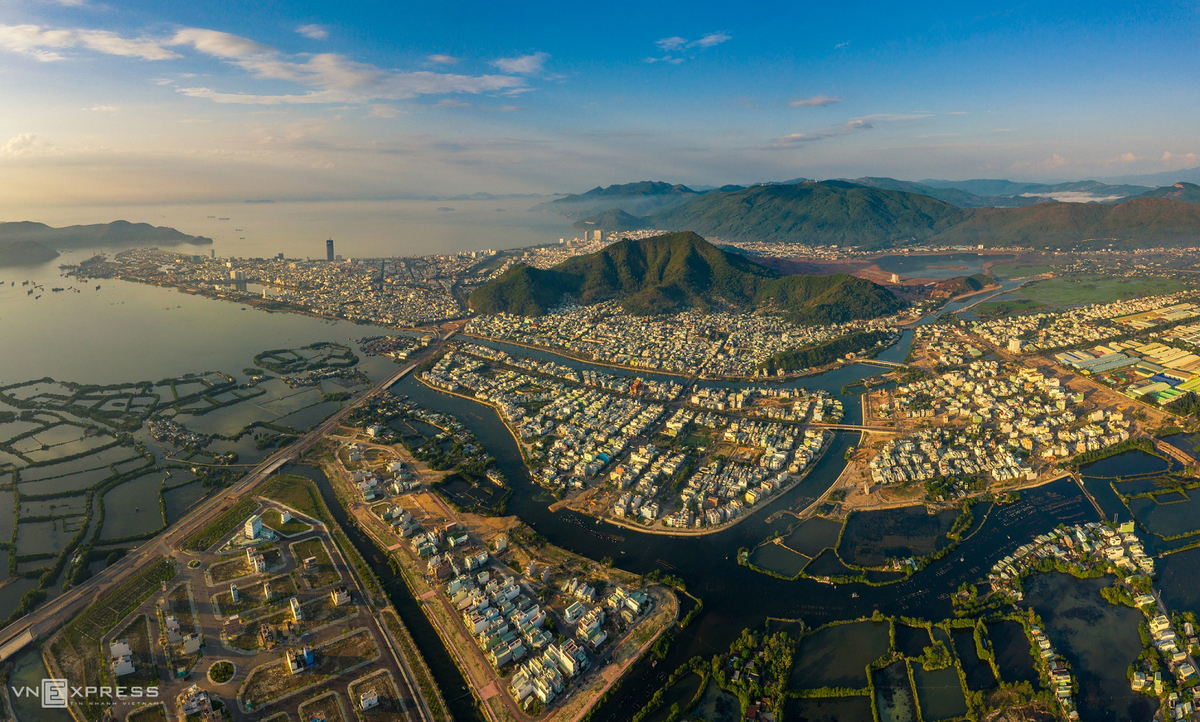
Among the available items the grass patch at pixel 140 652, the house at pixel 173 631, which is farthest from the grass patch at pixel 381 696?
the house at pixel 173 631

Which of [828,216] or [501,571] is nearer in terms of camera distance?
[501,571]

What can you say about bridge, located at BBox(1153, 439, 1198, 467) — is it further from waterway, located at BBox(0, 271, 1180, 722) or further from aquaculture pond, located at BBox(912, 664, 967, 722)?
aquaculture pond, located at BBox(912, 664, 967, 722)

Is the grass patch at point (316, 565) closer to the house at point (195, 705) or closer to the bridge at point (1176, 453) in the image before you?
the house at point (195, 705)

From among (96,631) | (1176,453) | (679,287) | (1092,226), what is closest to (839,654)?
(96,631)

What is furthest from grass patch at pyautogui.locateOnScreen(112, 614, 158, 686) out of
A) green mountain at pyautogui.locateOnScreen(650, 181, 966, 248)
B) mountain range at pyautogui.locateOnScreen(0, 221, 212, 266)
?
green mountain at pyautogui.locateOnScreen(650, 181, 966, 248)

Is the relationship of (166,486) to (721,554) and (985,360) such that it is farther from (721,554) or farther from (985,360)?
(985,360)

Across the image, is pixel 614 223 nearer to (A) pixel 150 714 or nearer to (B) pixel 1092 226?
(B) pixel 1092 226
